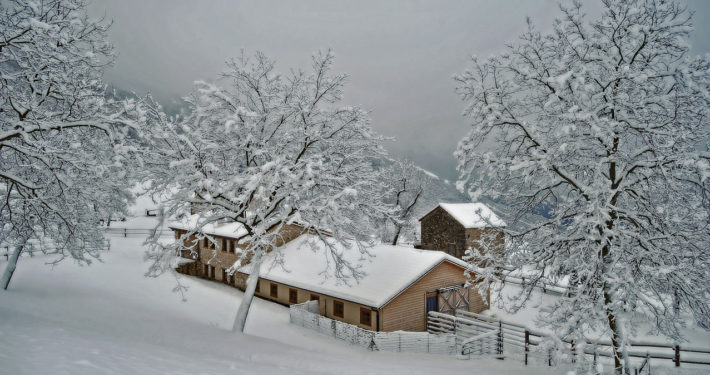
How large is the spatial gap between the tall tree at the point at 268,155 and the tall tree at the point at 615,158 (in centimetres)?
538

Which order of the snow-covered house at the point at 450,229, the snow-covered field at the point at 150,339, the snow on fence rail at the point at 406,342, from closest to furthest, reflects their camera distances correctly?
1. the snow-covered field at the point at 150,339
2. the snow on fence rail at the point at 406,342
3. the snow-covered house at the point at 450,229

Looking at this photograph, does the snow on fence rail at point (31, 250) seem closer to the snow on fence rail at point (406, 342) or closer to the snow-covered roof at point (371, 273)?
the snow-covered roof at point (371, 273)

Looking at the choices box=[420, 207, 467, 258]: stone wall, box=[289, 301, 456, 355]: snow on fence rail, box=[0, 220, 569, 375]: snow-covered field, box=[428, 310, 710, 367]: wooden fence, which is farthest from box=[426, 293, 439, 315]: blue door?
box=[420, 207, 467, 258]: stone wall

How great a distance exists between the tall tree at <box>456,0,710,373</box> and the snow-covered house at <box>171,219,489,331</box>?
392 inches

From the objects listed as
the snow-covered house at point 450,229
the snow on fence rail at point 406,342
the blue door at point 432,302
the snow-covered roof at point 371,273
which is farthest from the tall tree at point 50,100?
the snow-covered house at point 450,229

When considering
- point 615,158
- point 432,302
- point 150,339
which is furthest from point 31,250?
point 615,158

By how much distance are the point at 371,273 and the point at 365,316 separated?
8.71 ft

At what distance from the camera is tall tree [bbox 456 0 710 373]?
822 cm

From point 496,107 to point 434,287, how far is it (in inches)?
627

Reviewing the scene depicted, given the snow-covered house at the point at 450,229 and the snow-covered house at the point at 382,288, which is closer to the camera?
the snow-covered house at the point at 382,288

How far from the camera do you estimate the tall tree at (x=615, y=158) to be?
8219 mm

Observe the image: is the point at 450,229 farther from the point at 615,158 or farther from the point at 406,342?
the point at 615,158

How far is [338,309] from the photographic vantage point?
73.1ft

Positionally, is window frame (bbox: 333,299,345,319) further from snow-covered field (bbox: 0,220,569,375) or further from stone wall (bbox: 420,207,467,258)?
stone wall (bbox: 420,207,467,258)
